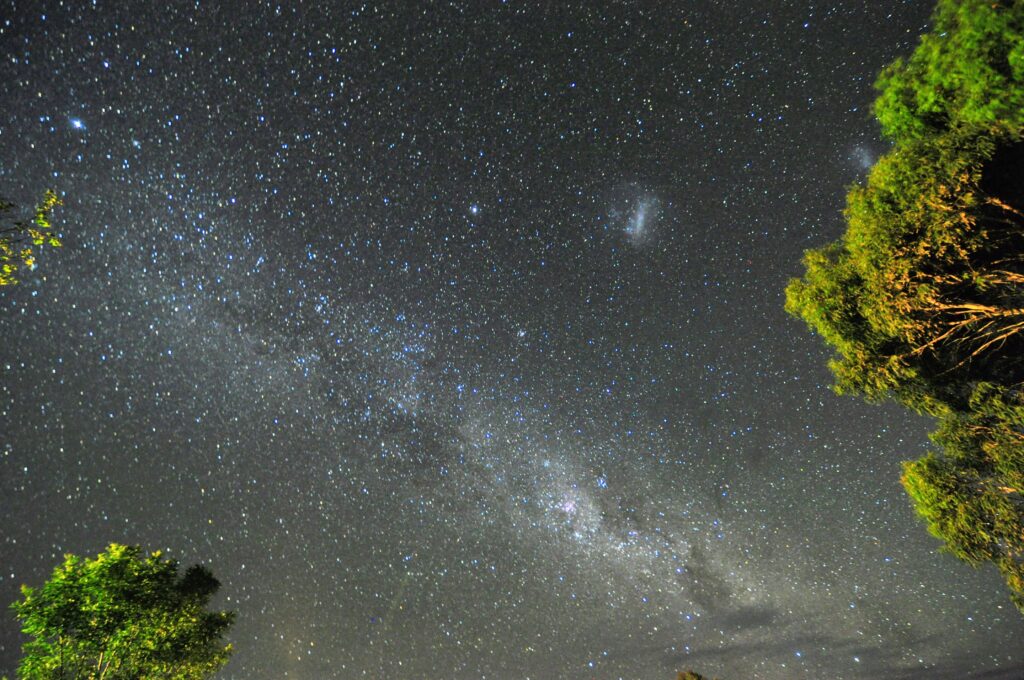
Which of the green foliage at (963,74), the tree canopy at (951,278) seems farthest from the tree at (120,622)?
the green foliage at (963,74)

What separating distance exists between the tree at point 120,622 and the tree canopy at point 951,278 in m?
16.1

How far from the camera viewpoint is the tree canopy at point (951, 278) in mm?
5328

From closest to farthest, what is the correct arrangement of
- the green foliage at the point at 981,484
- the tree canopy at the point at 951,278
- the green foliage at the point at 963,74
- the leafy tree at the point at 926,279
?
the green foliage at the point at 963,74 → the tree canopy at the point at 951,278 → the leafy tree at the point at 926,279 → the green foliage at the point at 981,484

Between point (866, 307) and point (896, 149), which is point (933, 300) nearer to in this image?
point (866, 307)

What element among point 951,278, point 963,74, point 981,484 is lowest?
point 981,484

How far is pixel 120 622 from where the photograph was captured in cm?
1030

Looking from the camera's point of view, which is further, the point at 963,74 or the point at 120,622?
the point at 120,622

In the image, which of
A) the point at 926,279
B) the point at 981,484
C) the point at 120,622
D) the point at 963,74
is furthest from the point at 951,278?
the point at 120,622

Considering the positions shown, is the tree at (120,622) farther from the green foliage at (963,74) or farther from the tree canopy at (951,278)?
the green foliage at (963,74)

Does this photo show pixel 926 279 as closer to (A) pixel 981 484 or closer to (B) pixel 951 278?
(B) pixel 951 278

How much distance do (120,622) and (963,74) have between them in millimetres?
18319

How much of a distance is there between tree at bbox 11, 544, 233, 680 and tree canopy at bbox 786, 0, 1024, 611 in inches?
633

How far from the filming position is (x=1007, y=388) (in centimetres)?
699

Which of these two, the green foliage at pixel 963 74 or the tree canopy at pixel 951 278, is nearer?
the green foliage at pixel 963 74
